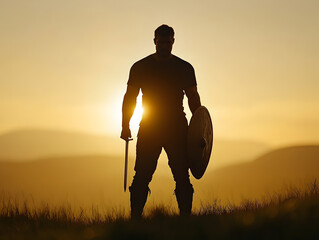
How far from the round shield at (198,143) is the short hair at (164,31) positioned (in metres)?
1.03

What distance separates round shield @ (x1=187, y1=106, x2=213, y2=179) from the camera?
246 inches

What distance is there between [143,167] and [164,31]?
5.58 ft

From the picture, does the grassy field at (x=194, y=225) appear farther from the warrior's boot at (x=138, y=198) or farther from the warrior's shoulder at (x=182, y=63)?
the warrior's shoulder at (x=182, y=63)

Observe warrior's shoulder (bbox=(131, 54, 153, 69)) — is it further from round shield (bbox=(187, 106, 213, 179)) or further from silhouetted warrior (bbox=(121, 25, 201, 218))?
round shield (bbox=(187, 106, 213, 179))

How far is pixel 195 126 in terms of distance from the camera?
6305 millimetres

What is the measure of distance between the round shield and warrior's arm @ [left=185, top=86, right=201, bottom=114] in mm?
84

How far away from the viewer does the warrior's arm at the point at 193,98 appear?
6414 millimetres

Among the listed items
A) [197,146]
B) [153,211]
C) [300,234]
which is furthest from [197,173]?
[300,234]

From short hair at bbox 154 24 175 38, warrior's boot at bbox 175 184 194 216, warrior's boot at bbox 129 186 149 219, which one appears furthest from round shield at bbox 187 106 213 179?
short hair at bbox 154 24 175 38

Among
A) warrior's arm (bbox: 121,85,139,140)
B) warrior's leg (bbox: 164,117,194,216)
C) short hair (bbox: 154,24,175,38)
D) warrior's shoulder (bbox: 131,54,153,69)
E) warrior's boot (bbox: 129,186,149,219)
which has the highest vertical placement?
short hair (bbox: 154,24,175,38)

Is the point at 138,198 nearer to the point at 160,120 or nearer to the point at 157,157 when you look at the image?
the point at 157,157

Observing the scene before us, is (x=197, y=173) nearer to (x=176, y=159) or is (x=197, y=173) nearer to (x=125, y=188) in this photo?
(x=176, y=159)

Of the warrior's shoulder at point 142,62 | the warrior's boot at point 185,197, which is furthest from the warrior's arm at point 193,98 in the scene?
the warrior's boot at point 185,197

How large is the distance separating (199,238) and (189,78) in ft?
8.31
